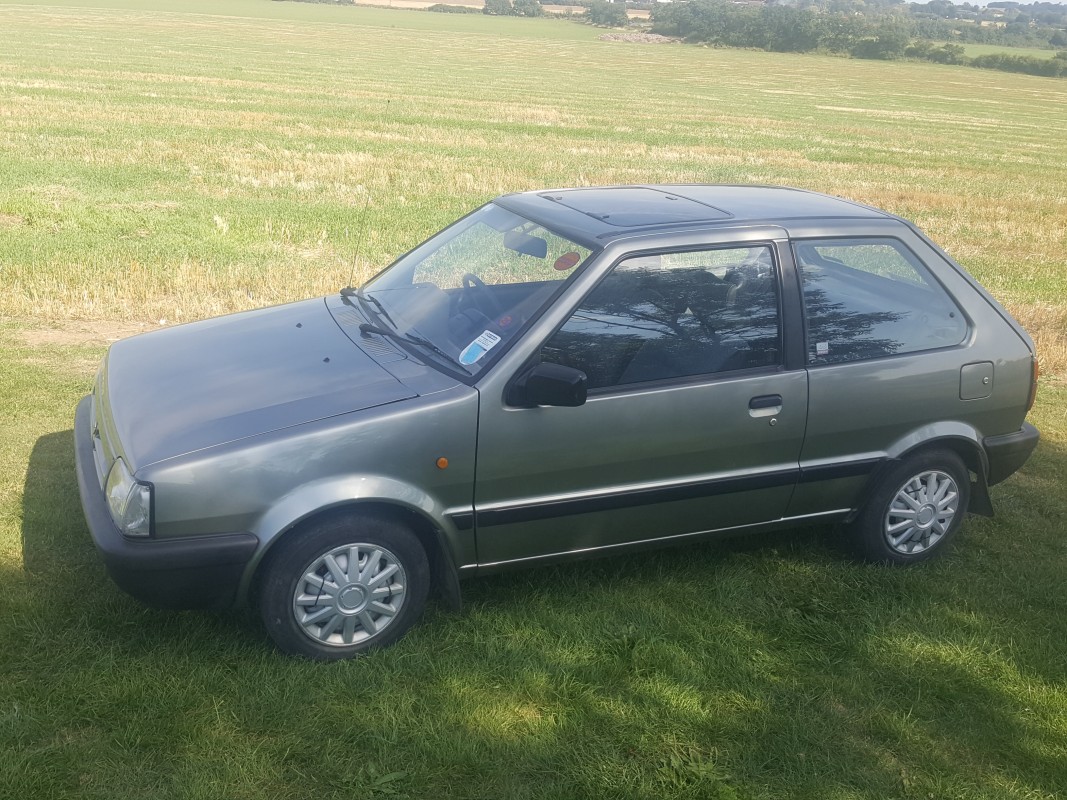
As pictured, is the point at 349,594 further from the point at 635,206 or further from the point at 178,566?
the point at 635,206

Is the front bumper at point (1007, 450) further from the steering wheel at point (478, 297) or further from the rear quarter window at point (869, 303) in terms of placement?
the steering wheel at point (478, 297)

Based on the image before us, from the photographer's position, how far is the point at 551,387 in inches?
152

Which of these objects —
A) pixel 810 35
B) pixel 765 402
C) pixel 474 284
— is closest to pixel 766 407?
pixel 765 402

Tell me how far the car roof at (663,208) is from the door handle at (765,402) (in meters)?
0.74

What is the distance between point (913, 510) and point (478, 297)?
7.32ft

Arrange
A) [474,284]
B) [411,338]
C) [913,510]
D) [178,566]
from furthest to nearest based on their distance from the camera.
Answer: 1. [913,510]
2. [474,284]
3. [411,338]
4. [178,566]

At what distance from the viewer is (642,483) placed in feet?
13.9

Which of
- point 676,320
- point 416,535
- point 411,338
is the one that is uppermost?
point 676,320

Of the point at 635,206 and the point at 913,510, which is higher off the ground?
the point at 635,206

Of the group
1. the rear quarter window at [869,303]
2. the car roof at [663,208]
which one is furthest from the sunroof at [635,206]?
the rear quarter window at [869,303]

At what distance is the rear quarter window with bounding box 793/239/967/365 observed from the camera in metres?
4.59

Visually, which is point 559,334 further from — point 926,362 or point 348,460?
point 926,362

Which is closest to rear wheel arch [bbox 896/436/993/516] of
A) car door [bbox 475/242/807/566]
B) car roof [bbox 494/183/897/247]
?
car door [bbox 475/242/807/566]

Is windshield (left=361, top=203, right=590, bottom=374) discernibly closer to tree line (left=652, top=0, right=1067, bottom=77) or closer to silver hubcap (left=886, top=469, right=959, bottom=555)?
silver hubcap (left=886, top=469, right=959, bottom=555)
